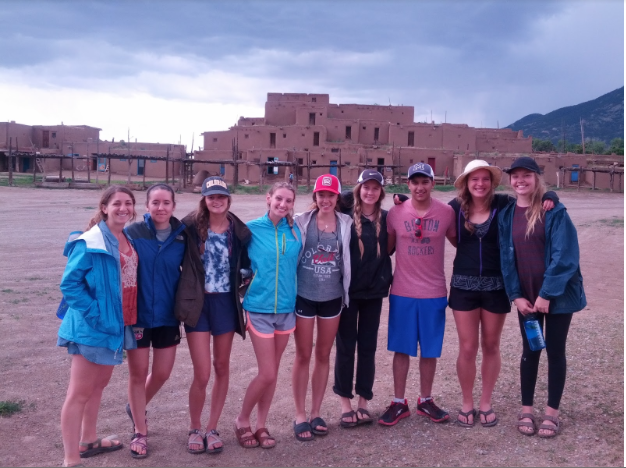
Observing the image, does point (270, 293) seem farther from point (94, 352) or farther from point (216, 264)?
point (94, 352)

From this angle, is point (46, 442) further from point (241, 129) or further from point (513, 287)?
point (241, 129)

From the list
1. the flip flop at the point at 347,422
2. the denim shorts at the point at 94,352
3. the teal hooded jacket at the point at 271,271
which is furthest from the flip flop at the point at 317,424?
the denim shorts at the point at 94,352

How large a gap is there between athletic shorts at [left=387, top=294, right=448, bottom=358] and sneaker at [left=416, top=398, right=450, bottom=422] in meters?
0.39

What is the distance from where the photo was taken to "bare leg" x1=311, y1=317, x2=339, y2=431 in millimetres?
4137

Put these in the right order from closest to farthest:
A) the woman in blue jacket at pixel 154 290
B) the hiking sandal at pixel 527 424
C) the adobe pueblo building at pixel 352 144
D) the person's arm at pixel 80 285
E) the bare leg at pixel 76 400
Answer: the person's arm at pixel 80 285 → the bare leg at pixel 76 400 → the woman in blue jacket at pixel 154 290 → the hiking sandal at pixel 527 424 → the adobe pueblo building at pixel 352 144

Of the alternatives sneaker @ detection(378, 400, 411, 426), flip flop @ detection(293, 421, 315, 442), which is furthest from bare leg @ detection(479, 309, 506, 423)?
flip flop @ detection(293, 421, 315, 442)

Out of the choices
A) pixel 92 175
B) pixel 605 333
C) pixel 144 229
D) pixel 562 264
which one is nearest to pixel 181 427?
pixel 144 229

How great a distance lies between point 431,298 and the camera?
428 centimetres

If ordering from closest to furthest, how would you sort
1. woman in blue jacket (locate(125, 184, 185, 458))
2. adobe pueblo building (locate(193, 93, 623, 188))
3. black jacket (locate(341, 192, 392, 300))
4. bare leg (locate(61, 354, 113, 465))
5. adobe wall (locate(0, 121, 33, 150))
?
bare leg (locate(61, 354, 113, 465)) → woman in blue jacket (locate(125, 184, 185, 458)) → black jacket (locate(341, 192, 392, 300)) → adobe pueblo building (locate(193, 93, 623, 188)) → adobe wall (locate(0, 121, 33, 150))

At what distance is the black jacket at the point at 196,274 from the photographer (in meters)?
3.70

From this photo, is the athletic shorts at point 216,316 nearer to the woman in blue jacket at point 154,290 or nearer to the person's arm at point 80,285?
the woman in blue jacket at point 154,290

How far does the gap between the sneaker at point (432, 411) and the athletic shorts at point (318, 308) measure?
3.47 feet

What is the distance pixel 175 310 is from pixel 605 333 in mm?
5202

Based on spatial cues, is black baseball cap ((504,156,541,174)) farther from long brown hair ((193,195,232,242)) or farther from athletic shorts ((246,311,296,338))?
long brown hair ((193,195,232,242))
